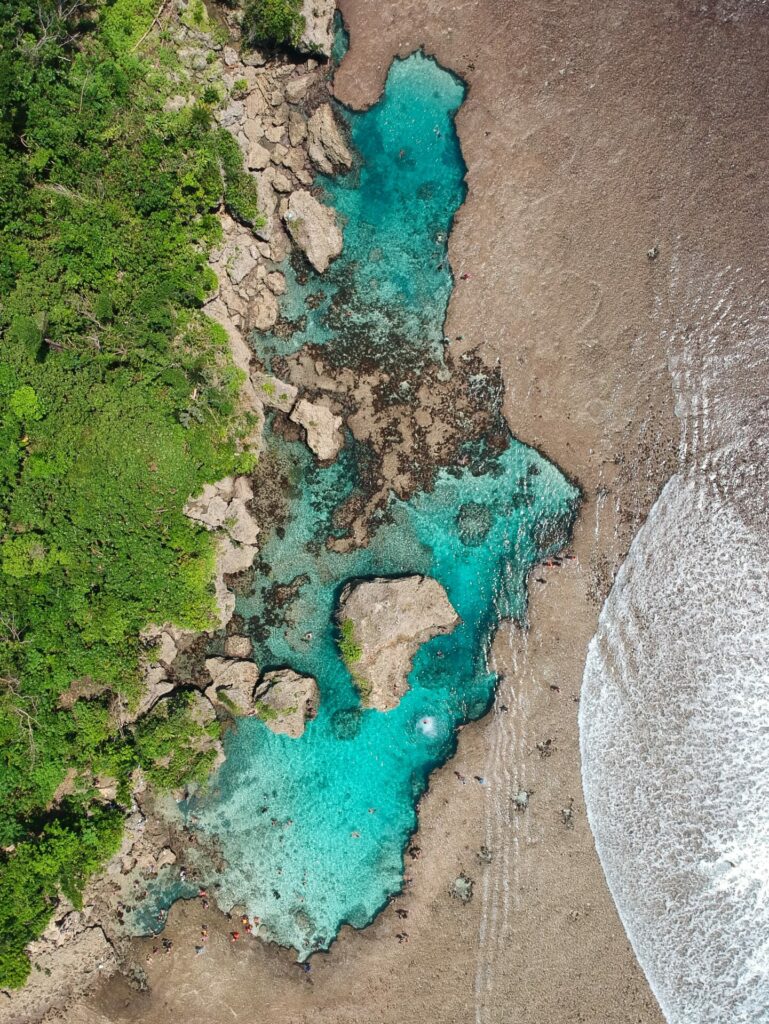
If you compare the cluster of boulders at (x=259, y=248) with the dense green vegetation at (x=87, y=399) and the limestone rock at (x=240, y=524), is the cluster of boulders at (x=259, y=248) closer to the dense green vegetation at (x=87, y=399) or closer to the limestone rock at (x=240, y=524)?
the limestone rock at (x=240, y=524)

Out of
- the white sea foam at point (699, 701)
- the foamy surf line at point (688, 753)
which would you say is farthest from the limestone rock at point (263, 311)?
the foamy surf line at point (688, 753)

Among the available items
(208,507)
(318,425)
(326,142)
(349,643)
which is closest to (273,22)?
(326,142)

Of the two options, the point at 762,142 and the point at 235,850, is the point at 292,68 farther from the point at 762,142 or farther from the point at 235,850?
the point at 235,850

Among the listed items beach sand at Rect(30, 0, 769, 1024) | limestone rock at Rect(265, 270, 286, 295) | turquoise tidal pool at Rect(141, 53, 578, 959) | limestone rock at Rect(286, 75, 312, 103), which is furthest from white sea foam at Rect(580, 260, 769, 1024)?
limestone rock at Rect(286, 75, 312, 103)

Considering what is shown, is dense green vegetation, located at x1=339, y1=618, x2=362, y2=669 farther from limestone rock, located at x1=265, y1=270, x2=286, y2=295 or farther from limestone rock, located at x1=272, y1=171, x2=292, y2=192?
limestone rock, located at x1=272, y1=171, x2=292, y2=192

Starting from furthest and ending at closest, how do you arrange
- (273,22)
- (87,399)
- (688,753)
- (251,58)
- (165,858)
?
(165,858) < (251,58) < (688,753) < (273,22) < (87,399)

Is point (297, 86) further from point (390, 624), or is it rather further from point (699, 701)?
point (699, 701)
